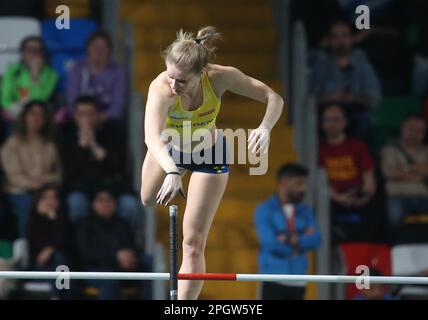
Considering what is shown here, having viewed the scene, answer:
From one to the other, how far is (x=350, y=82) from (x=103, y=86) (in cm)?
222

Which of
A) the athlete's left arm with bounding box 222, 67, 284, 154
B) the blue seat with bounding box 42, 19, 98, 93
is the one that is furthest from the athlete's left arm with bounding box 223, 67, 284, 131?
the blue seat with bounding box 42, 19, 98, 93

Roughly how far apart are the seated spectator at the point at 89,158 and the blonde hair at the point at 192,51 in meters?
3.84

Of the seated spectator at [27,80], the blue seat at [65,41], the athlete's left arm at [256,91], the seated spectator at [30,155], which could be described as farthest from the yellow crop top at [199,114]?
the blue seat at [65,41]

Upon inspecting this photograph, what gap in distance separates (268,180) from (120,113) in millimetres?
1481

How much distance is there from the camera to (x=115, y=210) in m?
14.4

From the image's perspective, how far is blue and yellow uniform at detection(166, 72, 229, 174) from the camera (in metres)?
11.2

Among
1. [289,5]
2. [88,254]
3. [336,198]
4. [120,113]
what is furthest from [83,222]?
[289,5]

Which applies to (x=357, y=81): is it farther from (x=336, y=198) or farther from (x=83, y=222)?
(x=83, y=222)

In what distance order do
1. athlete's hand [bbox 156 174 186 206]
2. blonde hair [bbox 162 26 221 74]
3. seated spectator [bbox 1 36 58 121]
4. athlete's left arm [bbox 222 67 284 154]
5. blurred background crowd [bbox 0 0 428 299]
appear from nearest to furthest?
athlete's hand [bbox 156 174 186 206]
blonde hair [bbox 162 26 221 74]
athlete's left arm [bbox 222 67 284 154]
blurred background crowd [bbox 0 0 428 299]
seated spectator [bbox 1 36 58 121]

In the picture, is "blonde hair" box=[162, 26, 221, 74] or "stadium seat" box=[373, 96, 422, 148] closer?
"blonde hair" box=[162, 26, 221, 74]

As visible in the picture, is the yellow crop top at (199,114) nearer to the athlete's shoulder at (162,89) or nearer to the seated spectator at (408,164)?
the athlete's shoulder at (162,89)

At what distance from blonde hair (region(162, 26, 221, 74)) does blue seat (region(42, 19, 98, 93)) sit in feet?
15.8

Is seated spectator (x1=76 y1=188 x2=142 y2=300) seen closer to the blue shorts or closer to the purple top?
the purple top

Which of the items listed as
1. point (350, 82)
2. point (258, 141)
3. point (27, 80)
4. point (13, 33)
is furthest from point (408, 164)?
point (258, 141)
